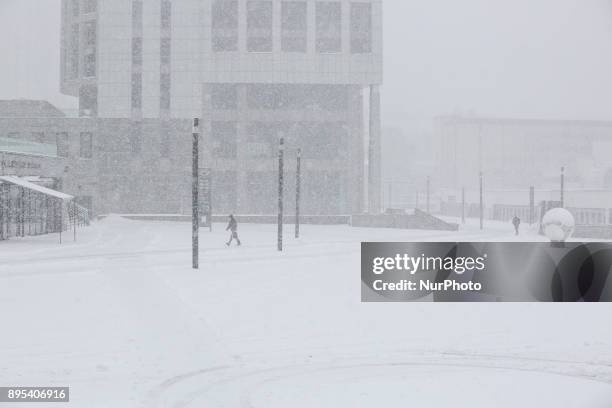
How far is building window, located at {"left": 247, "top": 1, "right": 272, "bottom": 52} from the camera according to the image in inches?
2648

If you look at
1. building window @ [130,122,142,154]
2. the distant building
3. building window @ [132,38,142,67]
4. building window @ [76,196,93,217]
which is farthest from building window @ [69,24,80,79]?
the distant building

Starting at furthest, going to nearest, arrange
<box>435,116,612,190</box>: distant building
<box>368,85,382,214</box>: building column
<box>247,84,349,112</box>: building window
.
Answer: <box>435,116,612,190</box>: distant building < <box>368,85,382,214</box>: building column < <box>247,84,349,112</box>: building window

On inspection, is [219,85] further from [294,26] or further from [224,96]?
[294,26]

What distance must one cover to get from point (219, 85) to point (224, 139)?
5079 mm

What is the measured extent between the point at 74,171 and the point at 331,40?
25850 mm

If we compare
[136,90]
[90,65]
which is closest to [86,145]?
[136,90]

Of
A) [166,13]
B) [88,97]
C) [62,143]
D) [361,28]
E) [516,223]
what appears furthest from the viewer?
[88,97]

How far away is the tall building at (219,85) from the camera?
6700cm

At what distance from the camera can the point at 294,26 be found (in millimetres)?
67688

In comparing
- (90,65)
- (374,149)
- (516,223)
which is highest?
(90,65)

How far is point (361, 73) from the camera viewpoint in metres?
67.2

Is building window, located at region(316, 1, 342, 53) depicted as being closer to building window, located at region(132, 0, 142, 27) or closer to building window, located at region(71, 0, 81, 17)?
building window, located at region(132, 0, 142, 27)

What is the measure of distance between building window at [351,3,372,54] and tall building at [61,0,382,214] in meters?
Answer: 0.09

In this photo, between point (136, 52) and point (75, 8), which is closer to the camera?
point (136, 52)
